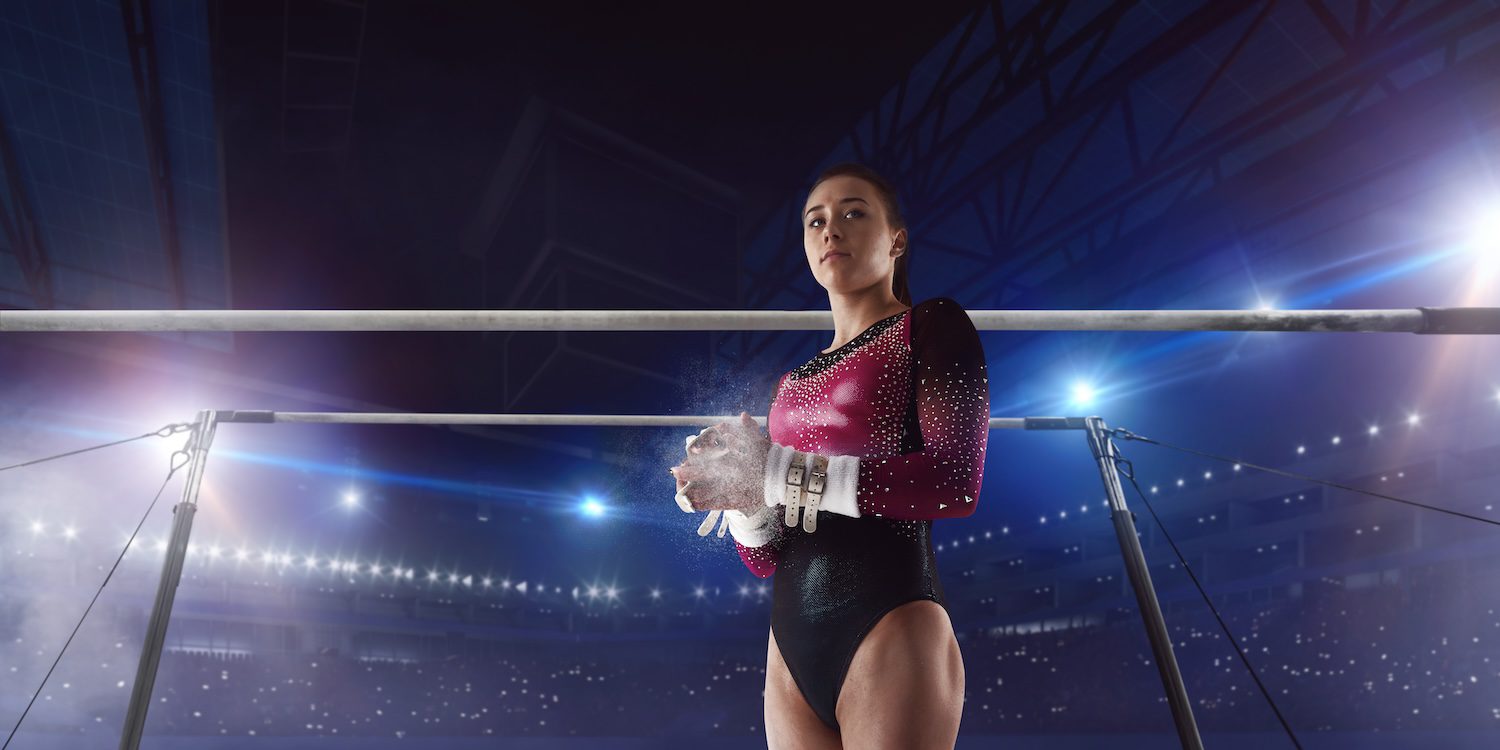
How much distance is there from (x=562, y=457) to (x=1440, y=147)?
38.8ft

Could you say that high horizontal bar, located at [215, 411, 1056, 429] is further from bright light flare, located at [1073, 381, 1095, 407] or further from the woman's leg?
bright light flare, located at [1073, 381, 1095, 407]

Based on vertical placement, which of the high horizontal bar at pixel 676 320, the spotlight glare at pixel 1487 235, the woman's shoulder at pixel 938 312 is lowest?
the woman's shoulder at pixel 938 312

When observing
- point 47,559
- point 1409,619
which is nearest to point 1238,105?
point 1409,619

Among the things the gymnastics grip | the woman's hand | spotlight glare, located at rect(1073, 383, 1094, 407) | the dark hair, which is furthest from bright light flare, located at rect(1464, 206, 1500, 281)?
the woman's hand

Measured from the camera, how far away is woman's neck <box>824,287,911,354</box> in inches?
55.6

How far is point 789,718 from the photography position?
1251 mm

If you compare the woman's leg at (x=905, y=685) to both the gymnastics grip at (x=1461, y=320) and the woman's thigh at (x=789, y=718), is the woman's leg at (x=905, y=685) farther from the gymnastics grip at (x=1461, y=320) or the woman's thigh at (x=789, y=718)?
the gymnastics grip at (x=1461, y=320)

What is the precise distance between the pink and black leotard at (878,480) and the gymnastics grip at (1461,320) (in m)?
2.04

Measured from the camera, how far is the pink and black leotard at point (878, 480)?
3.64ft

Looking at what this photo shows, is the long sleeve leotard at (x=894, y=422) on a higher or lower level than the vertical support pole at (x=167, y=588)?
lower

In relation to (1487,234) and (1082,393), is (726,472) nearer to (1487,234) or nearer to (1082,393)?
(1487,234)

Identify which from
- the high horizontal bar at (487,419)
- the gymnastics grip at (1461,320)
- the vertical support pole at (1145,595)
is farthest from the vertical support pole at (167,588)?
the gymnastics grip at (1461,320)

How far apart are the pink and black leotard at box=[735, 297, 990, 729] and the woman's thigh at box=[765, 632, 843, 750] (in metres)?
0.03

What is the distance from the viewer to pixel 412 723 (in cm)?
2492
